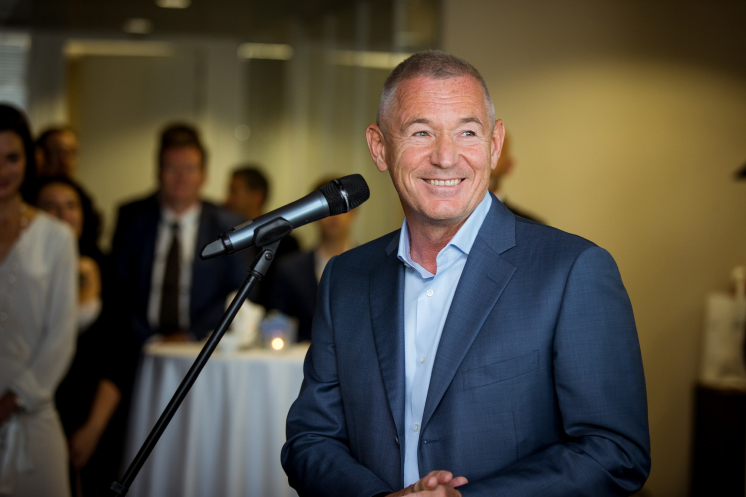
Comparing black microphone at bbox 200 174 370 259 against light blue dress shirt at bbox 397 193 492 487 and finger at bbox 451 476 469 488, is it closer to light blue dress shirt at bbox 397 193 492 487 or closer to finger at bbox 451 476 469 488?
light blue dress shirt at bbox 397 193 492 487

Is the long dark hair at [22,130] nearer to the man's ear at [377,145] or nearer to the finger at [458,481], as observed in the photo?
the man's ear at [377,145]

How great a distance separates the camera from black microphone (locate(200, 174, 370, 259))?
4.17 ft

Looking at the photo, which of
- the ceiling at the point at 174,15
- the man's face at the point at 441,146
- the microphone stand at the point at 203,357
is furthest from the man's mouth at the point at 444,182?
the ceiling at the point at 174,15

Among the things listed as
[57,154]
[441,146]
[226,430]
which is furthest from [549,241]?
[57,154]

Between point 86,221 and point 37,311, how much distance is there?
1.51 meters

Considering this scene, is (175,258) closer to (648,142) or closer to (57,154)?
(57,154)

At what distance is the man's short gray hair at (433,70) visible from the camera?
1.46 metres

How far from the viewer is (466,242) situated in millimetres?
1522

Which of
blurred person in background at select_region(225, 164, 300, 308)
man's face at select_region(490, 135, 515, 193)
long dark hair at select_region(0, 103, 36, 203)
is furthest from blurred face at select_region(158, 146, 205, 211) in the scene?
man's face at select_region(490, 135, 515, 193)

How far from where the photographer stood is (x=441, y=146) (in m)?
1.45

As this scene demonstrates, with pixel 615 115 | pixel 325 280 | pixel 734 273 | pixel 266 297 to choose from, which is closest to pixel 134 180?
pixel 266 297

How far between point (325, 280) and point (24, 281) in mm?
1638

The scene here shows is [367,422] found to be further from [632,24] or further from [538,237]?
[632,24]

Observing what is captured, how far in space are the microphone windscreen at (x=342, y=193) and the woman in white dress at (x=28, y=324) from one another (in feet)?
6.26
